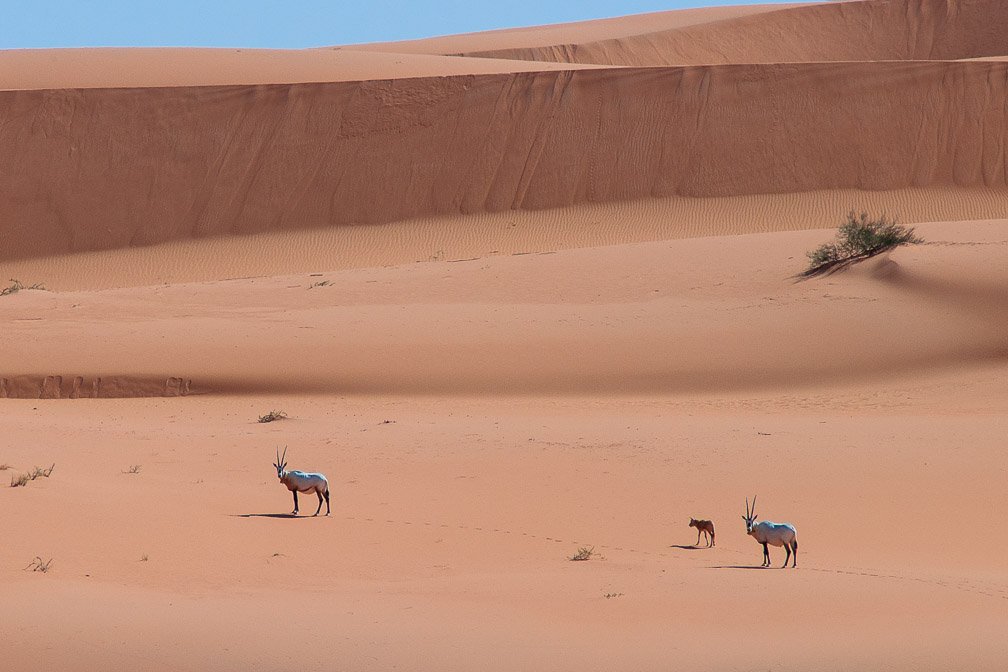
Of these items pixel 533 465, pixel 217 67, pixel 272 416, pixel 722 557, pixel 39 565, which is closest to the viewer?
pixel 39 565

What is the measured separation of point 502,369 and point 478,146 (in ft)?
56.3

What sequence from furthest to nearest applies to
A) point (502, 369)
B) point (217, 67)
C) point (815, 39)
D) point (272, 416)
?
point (815, 39) < point (217, 67) < point (502, 369) < point (272, 416)

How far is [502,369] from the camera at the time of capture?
15766mm

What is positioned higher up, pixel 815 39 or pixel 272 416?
pixel 815 39

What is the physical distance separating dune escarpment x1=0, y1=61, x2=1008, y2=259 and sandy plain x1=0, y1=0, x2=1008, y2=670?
0.38ft

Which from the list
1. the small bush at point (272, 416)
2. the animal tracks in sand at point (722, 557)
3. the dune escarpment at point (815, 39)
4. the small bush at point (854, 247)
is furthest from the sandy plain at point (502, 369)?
the dune escarpment at point (815, 39)

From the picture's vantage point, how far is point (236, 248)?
2970 cm

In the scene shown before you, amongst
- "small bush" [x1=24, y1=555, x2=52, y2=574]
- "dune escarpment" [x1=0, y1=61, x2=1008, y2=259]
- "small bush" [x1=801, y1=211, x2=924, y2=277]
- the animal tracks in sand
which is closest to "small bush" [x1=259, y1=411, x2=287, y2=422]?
the animal tracks in sand

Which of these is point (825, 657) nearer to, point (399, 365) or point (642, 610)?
point (642, 610)

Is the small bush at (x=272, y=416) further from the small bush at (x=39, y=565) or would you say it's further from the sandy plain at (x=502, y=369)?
the small bush at (x=39, y=565)

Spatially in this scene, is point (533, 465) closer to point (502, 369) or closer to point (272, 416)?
point (272, 416)

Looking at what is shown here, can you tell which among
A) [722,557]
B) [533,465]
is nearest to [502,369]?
[533,465]

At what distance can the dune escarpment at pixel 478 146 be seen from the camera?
30.6 meters

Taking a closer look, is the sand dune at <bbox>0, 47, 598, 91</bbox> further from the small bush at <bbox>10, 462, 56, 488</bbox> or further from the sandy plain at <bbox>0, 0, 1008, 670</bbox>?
the small bush at <bbox>10, 462, 56, 488</bbox>
